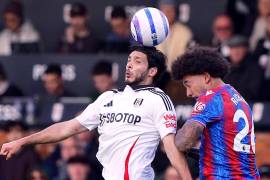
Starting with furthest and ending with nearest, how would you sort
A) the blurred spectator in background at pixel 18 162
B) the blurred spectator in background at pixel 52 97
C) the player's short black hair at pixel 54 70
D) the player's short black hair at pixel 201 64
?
the player's short black hair at pixel 54 70
the blurred spectator in background at pixel 52 97
the blurred spectator in background at pixel 18 162
the player's short black hair at pixel 201 64

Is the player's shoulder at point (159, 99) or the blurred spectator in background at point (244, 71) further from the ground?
the player's shoulder at point (159, 99)

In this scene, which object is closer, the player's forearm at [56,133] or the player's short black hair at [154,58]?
the player's short black hair at [154,58]

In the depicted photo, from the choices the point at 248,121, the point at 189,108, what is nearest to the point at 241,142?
the point at 248,121

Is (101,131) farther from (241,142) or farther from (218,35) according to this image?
(218,35)

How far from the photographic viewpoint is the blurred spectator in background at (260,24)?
15.4m

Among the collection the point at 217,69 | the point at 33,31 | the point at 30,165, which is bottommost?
the point at 30,165

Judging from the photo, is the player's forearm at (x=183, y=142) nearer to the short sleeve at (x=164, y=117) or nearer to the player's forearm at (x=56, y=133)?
the short sleeve at (x=164, y=117)

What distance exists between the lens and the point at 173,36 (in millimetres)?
15492

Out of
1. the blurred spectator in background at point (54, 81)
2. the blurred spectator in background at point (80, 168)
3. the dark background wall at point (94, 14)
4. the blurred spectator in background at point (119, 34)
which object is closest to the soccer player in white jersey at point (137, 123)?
the blurred spectator in background at point (80, 168)

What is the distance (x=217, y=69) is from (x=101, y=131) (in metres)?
1.22

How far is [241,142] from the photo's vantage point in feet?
31.3

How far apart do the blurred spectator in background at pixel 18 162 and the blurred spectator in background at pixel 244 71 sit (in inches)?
110

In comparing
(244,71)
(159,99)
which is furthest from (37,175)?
(159,99)

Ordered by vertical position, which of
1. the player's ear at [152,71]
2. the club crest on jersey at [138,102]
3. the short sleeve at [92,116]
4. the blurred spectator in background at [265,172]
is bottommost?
the blurred spectator in background at [265,172]
